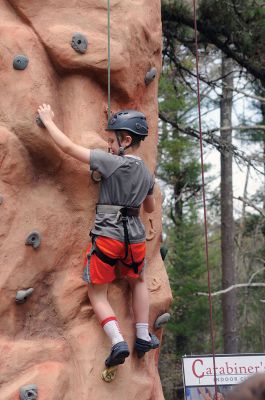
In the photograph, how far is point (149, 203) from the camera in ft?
12.5

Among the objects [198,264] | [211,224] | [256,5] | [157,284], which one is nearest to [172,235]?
[198,264]

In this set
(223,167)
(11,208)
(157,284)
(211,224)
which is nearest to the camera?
(11,208)

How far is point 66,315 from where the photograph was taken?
3.49m

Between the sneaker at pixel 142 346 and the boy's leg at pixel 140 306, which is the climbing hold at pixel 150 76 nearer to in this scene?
the boy's leg at pixel 140 306

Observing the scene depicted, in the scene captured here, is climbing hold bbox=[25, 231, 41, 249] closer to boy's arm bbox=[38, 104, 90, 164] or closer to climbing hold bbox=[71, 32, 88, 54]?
boy's arm bbox=[38, 104, 90, 164]

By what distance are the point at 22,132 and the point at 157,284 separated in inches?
53.2

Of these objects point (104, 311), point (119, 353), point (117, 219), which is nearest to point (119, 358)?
point (119, 353)

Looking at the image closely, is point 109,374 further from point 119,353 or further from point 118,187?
point 118,187

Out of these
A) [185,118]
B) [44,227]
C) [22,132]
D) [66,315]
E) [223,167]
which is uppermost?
[185,118]

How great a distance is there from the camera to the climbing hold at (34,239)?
3.42 meters

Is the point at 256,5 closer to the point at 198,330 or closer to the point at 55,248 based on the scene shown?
the point at 55,248

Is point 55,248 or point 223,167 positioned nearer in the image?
point 55,248

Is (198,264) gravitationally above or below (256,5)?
below

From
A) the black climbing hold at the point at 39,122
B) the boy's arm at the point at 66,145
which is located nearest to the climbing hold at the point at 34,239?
the boy's arm at the point at 66,145
